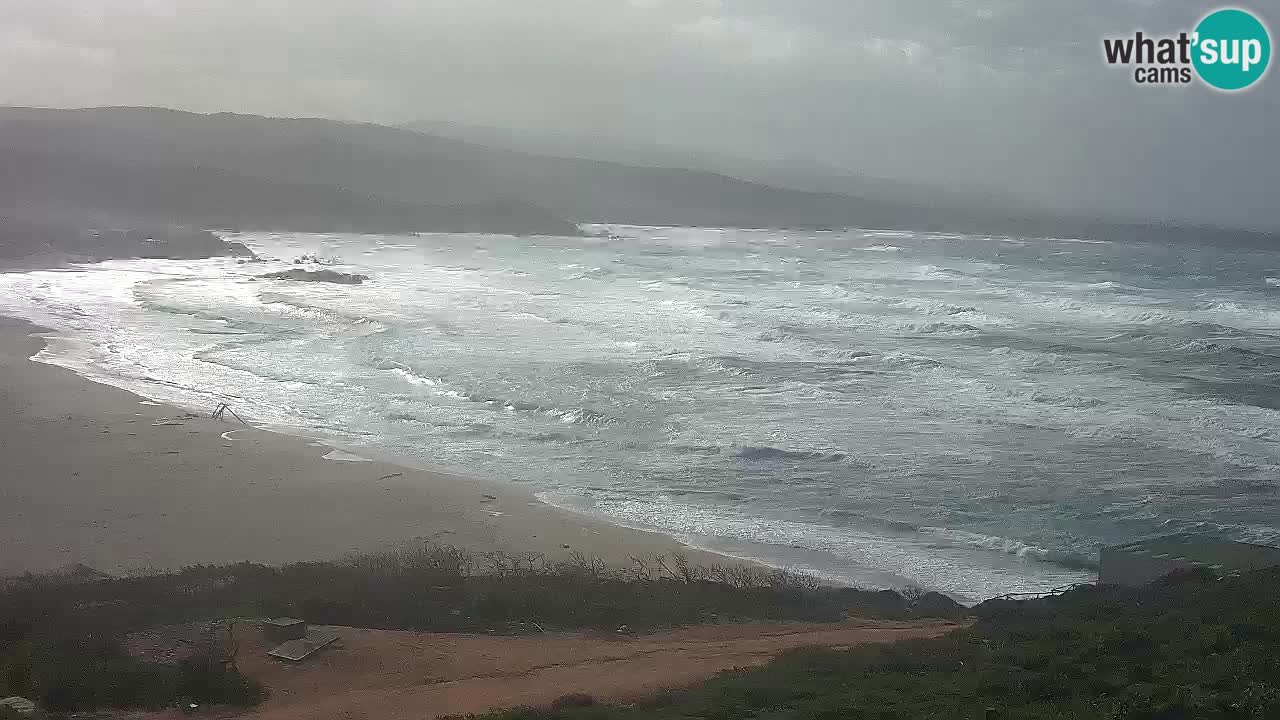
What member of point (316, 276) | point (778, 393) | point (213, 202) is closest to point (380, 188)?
point (213, 202)

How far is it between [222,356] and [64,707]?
1799cm

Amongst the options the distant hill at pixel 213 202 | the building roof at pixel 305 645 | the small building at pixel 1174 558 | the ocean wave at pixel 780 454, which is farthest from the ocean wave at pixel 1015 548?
the distant hill at pixel 213 202

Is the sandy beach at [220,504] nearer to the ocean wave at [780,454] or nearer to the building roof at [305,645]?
the building roof at [305,645]

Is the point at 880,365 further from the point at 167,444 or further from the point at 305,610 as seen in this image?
the point at 305,610

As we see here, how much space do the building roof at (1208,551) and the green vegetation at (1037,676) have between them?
11.0 feet

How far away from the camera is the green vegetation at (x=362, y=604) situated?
26.8 ft

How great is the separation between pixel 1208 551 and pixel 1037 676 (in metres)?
7.63

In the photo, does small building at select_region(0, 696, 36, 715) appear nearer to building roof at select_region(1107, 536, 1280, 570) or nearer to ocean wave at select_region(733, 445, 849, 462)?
ocean wave at select_region(733, 445, 849, 462)

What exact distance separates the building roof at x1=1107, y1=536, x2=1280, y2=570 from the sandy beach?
6.20 m

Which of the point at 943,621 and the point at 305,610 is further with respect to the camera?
the point at 943,621

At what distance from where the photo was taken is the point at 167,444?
1656cm

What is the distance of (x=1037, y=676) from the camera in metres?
7.68

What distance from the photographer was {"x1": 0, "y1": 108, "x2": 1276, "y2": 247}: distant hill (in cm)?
7419

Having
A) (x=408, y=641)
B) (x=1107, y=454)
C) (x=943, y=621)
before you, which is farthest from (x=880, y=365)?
(x=408, y=641)
